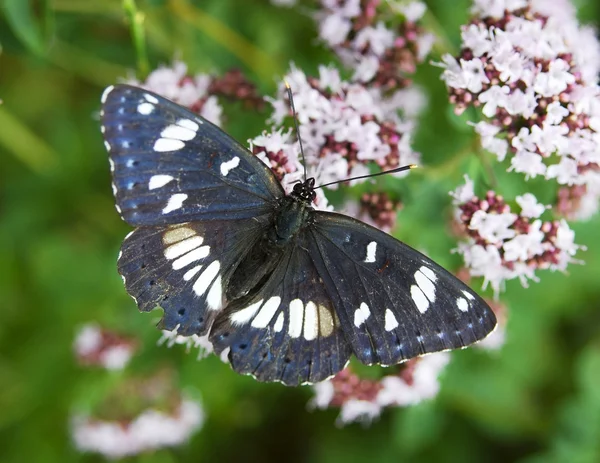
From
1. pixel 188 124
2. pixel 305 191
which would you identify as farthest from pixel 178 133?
pixel 305 191

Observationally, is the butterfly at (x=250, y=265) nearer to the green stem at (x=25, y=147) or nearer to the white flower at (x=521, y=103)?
the white flower at (x=521, y=103)

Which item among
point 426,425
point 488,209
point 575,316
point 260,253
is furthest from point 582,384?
point 260,253

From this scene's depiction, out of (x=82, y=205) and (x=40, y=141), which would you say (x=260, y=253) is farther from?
(x=40, y=141)

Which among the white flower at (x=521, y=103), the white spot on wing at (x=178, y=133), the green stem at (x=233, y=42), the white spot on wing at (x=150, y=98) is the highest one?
the green stem at (x=233, y=42)

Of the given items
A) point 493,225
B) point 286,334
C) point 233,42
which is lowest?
point 286,334

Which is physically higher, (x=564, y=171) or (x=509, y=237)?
(x=564, y=171)

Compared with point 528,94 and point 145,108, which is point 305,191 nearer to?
point 145,108

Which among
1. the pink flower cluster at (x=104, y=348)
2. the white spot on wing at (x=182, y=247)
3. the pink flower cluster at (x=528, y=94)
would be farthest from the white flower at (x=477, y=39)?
the pink flower cluster at (x=104, y=348)
